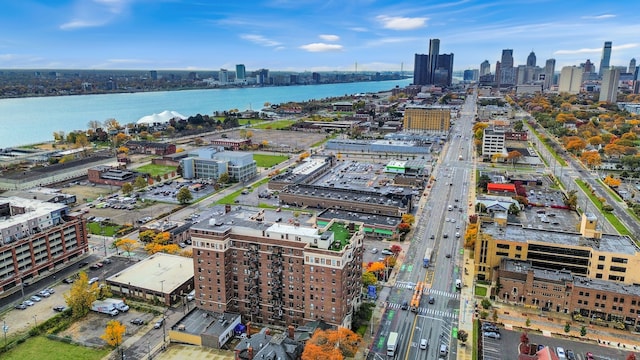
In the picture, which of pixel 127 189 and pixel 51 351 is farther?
pixel 127 189

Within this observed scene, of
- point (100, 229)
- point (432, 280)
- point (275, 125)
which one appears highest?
point (275, 125)

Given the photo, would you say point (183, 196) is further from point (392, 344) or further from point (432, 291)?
point (392, 344)

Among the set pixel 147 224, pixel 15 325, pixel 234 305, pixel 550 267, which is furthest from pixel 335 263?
pixel 147 224

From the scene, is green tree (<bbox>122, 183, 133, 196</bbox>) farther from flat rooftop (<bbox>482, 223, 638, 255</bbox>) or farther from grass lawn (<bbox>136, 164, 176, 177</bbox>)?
flat rooftop (<bbox>482, 223, 638, 255</bbox>)

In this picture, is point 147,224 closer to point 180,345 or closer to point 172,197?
point 172,197

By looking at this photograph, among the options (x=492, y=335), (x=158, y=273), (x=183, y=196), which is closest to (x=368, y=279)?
(x=492, y=335)

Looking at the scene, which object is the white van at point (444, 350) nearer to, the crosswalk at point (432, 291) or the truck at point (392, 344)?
the truck at point (392, 344)

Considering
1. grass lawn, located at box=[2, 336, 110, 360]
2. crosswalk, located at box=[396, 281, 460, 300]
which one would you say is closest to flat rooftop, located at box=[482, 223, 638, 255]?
crosswalk, located at box=[396, 281, 460, 300]

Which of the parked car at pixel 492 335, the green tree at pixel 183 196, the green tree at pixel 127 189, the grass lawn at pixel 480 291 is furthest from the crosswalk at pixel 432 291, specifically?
the green tree at pixel 127 189
